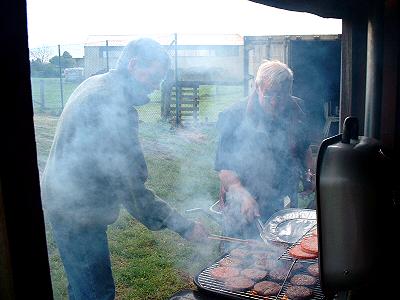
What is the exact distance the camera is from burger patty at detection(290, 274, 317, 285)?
2.46 meters

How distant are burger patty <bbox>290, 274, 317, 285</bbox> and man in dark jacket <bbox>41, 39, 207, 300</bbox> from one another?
2.33ft

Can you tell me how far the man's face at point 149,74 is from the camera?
9.96 feet

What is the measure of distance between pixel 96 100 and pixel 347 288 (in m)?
2.08

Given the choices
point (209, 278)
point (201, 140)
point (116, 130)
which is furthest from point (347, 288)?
point (201, 140)

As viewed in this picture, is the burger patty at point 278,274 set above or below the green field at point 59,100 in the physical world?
below

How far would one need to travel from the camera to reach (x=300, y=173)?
4.30 m

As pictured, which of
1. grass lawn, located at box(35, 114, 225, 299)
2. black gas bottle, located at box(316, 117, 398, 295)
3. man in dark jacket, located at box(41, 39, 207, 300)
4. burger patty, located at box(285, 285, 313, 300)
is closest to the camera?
black gas bottle, located at box(316, 117, 398, 295)

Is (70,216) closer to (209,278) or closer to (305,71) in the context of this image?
(209,278)

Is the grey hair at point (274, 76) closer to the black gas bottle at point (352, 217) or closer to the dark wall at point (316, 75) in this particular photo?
the black gas bottle at point (352, 217)

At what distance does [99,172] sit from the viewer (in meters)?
2.96

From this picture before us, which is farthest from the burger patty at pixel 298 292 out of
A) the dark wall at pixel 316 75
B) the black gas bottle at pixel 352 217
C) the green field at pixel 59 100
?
the green field at pixel 59 100

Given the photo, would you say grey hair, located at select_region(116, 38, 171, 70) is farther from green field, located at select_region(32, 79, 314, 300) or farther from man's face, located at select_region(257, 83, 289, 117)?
green field, located at select_region(32, 79, 314, 300)

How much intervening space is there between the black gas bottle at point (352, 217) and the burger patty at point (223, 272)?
4.02ft

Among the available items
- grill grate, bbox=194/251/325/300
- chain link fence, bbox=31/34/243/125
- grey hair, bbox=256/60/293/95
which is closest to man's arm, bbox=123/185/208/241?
grill grate, bbox=194/251/325/300
